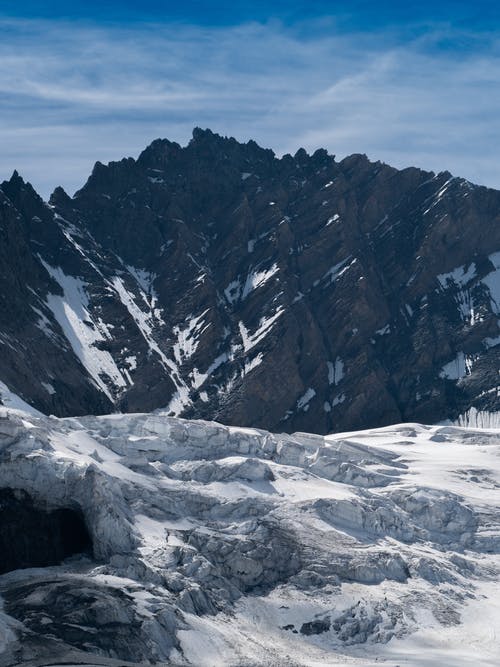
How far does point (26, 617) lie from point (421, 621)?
43.2 meters

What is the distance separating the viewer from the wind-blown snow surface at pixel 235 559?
135125mm

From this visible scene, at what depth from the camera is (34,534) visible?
150750mm

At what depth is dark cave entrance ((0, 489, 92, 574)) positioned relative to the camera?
488ft

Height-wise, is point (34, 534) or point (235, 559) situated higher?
point (34, 534)

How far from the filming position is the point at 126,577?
144750 millimetres

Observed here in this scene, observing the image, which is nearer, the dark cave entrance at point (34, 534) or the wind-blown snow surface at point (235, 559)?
the wind-blown snow surface at point (235, 559)

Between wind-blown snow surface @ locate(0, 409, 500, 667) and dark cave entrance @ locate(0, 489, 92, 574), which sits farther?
dark cave entrance @ locate(0, 489, 92, 574)

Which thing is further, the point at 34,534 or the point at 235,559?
the point at 235,559

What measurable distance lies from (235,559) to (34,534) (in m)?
21.6

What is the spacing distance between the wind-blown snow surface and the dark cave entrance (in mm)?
1513

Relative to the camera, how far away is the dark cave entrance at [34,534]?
149 m

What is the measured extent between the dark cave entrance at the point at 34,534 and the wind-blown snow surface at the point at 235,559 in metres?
1.51

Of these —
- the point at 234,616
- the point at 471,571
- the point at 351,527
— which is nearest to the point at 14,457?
the point at 234,616

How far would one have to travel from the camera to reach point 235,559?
156m
